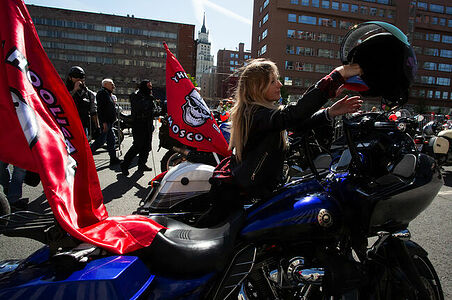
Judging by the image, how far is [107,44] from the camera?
3322 inches

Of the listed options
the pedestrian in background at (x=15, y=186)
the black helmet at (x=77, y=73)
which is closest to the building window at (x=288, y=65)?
the black helmet at (x=77, y=73)

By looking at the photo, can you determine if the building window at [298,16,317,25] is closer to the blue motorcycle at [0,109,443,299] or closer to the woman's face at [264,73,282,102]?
the woman's face at [264,73,282,102]

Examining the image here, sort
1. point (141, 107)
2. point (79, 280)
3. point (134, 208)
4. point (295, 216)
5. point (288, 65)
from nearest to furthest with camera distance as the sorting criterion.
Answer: point (79, 280) → point (295, 216) → point (134, 208) → point (141, 107) → point (288, 65)

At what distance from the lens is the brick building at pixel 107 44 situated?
82062 millimetres

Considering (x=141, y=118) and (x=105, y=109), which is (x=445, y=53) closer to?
(x=141, y=118)

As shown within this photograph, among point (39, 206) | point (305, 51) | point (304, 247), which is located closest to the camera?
point (304, 247)

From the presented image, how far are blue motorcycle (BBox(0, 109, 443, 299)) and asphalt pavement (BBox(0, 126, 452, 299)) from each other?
4.44 feet

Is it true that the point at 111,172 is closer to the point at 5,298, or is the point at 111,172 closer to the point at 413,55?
the point at 5,298

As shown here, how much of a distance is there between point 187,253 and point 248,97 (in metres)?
1.16

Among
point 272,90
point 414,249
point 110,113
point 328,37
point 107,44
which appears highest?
point 107,44

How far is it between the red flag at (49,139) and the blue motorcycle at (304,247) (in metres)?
0.10

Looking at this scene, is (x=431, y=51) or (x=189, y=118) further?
(x=431, y=51)

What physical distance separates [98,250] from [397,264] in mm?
1577

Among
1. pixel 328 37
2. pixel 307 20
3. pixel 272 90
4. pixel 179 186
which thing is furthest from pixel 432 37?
pixel 272 90
